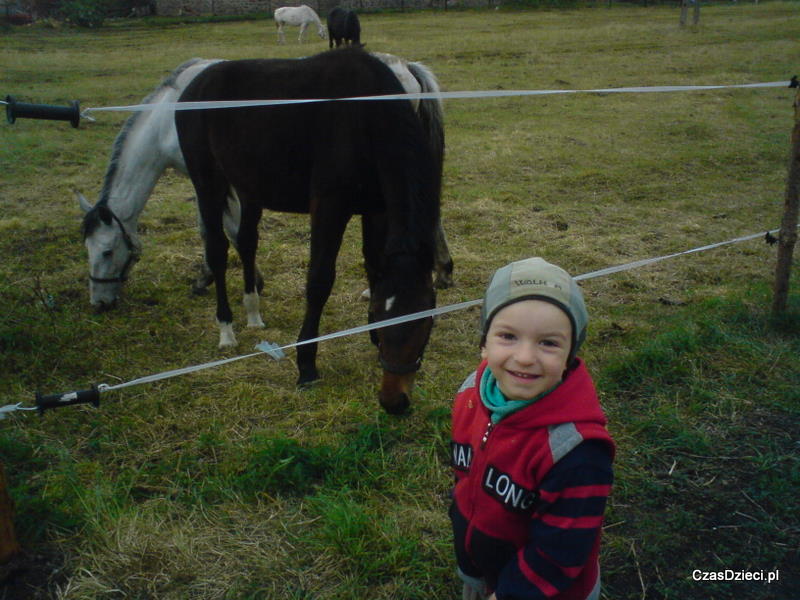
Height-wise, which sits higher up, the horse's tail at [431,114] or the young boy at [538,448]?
the horse's tail at [431,114]

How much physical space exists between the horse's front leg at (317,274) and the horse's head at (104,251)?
1.78 m

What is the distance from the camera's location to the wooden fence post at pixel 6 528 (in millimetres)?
2113

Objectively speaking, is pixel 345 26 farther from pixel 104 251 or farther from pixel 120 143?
pixel 104 251

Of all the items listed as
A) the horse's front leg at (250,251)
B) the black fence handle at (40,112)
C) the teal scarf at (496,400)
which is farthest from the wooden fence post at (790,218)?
the black fence handle at (40,112)

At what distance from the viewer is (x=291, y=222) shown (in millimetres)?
6504

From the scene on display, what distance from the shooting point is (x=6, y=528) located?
217 cm

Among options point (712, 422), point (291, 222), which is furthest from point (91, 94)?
point (712, 422)

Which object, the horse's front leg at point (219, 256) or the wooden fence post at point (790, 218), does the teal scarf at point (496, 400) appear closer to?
the wooden fence post at point (790, 218)

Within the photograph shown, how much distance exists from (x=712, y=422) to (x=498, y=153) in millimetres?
6120

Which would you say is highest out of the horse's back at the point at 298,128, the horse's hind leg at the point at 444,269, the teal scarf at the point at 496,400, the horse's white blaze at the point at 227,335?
the horse's back at the point at 298,128

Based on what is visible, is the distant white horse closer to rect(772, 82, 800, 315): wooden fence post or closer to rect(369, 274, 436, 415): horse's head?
rect(772, 82, 800, 315): wooden fence post

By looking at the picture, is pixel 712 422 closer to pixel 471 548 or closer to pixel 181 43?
pixel 471 548

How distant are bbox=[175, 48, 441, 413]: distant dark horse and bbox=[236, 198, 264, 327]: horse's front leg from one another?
0.06 ft

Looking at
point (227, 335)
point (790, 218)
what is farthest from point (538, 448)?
point (227, 335)
